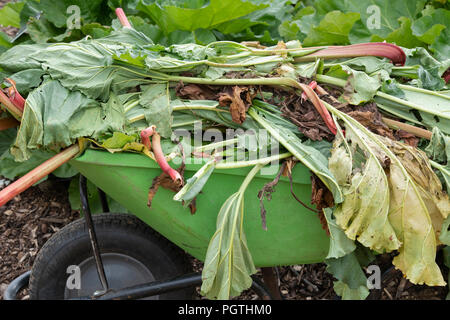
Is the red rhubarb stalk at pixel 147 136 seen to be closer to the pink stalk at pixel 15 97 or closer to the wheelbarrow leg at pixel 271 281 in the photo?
the pink stalk at pixel 15 97

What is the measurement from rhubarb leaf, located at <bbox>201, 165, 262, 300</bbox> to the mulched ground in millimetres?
827

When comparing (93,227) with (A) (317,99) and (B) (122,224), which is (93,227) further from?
(A) (317,99)

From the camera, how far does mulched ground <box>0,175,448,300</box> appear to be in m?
2.28

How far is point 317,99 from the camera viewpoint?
144cm

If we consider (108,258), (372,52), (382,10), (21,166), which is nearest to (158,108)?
(108,258)

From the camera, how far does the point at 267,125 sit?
1.48 m

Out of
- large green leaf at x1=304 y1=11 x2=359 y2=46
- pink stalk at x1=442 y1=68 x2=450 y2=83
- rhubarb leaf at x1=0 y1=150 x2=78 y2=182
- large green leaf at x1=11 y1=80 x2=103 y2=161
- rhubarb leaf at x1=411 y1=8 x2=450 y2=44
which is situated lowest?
large green leaf at x1=11 y1=80 x2=103 y2=161

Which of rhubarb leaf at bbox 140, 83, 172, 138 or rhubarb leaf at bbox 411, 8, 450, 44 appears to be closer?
rhubarb leaf at bbox 140, 83, 172, 138

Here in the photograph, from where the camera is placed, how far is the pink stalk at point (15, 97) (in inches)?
53.5

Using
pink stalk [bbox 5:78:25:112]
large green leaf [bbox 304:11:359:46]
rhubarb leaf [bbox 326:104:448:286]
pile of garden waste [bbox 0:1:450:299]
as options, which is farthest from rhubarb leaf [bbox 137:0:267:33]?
rhubarb leaf [bbox 326:104:448:286]

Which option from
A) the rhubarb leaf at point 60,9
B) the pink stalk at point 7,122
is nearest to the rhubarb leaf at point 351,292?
the pink stalk at point 7,122

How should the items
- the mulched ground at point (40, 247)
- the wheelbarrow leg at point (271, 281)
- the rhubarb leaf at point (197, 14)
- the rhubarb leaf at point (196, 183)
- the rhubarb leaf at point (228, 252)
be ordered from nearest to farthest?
the rhubarb leaf at point (196, 183), the rhubarb leaf at point (228, 252), the wheelbarrow leg at point (271, 281), the rhubarb leaf at point (197, 14), the mulched ground at point (40, 247)

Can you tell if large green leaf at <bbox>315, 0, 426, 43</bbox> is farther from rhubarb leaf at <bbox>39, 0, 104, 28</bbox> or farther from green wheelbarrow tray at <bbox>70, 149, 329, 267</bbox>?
rhubarb leaf at <bbox>39, 0, 104, 28</bbox>

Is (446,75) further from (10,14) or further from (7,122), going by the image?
(10,14)
